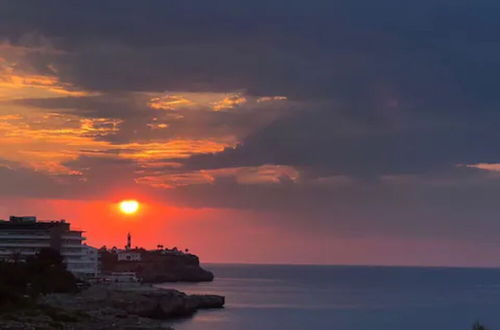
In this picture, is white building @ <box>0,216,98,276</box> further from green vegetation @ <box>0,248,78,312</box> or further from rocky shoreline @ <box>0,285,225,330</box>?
rocky shoreline @ <box>0,285,225,330</box>

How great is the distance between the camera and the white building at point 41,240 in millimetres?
183250

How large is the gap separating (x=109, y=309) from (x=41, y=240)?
248 ft

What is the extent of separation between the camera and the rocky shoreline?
85062 millimetres

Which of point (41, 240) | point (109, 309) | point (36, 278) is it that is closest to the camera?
point (109, 309)

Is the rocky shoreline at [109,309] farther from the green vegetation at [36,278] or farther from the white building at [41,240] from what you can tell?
the white building at [41,240]

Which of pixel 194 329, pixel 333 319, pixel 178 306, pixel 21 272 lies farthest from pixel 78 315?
pixel 333 319

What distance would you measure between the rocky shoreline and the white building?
3570 cm

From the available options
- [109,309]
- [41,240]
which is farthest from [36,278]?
[41,240]

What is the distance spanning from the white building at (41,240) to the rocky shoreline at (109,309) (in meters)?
35.7

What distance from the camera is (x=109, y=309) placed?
112 metres

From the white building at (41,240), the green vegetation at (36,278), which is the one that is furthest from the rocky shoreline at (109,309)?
the white building at (41,240)

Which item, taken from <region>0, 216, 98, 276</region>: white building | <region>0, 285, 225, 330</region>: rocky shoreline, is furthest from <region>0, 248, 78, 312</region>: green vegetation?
<region>0, 216, 98, 276</region>: white building

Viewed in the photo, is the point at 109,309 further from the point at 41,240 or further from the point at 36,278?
the point at 41,240

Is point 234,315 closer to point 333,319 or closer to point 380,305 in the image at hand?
point 333,319
